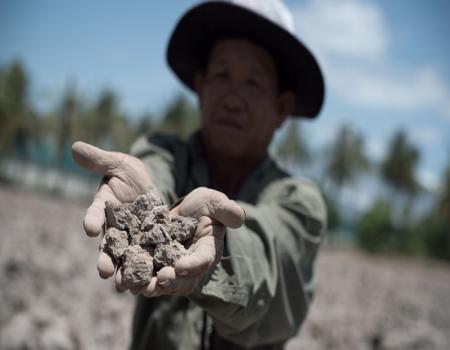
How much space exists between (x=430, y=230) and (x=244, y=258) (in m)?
32.4

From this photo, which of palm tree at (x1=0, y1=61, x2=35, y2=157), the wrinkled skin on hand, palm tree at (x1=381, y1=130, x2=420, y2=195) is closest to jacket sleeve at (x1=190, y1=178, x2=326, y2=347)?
the wrinkled skin on hand

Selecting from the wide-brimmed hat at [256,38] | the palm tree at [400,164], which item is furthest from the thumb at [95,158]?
the palm tree at [400,164]

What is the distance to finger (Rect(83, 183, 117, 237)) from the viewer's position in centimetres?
133

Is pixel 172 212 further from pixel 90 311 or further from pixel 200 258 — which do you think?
pixel 90 311

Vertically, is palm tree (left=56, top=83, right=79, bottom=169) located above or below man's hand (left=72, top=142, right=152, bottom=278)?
below

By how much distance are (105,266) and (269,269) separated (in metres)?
0.70

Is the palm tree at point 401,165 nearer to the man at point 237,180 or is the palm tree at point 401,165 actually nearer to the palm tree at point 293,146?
the palm tree at point 293,146

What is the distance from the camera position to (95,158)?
1498mm

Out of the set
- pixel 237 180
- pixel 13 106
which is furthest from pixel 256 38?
pixel 13 106

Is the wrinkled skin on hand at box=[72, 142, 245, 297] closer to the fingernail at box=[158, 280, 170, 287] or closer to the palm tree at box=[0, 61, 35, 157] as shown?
the fingernail at box=[158, 280, 170, 287]

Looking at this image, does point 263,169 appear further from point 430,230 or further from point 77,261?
point 430,230

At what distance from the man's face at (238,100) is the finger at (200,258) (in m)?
0.87

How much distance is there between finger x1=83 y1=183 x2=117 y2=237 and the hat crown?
1.15 m

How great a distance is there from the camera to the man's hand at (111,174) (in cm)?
146
